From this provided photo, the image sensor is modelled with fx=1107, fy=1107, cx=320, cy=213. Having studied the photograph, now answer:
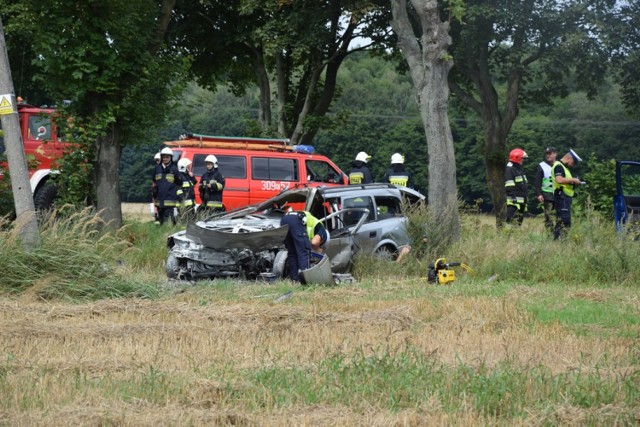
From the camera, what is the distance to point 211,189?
69.0 feet

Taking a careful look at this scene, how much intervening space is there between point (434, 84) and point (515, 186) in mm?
2267

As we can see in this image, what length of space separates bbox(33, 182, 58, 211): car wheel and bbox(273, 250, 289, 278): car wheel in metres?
8.08

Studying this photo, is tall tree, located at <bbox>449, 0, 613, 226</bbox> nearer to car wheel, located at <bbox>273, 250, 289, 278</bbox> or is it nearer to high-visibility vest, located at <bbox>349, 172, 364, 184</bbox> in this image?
high-visibility vest, located at <bbox>349, 172, 364, 184</bbox>

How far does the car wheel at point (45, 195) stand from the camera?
21.8 metres

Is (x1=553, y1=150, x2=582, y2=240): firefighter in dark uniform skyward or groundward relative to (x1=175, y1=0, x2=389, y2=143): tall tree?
groundward

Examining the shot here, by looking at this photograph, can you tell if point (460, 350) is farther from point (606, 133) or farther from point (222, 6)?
point (606, 133)

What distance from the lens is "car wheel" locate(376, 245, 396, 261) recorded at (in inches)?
657

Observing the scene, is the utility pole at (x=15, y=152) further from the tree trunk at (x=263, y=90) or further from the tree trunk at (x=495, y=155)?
the tree trunk at (x=495, y=155)

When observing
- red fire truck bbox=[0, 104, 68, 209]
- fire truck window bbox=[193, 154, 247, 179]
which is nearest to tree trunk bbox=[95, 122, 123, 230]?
red fire truck bbox=[0, 104, 68, 209]

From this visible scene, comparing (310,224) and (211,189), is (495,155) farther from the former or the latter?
(310,224)

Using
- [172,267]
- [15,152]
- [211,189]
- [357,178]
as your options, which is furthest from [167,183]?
[15,152]

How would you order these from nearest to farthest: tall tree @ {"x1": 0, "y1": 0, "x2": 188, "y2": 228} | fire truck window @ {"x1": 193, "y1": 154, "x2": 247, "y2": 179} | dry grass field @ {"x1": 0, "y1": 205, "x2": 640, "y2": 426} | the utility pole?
dry grass field @ {"x1": 0, "y1": 205, "x2": 640, "y2": 426} < the utility pole < tall tree @ {"x1": 0, "y1": 0, "x2": 188, "y2": 228} < fire truck window @ {"x1": 193, "y1": 154, "x2": 247, "y2": 179}

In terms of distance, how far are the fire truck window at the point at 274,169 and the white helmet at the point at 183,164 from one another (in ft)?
8.03

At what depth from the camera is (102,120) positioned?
65.8ft
